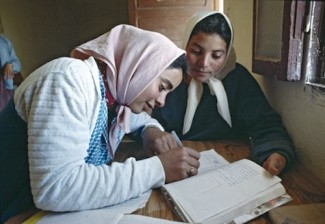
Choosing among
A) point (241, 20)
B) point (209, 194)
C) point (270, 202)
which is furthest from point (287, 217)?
point (241, 20)

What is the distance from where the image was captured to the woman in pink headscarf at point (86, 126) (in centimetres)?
54

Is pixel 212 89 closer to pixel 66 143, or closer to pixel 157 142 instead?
pixel 157 142

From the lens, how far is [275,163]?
76 cm

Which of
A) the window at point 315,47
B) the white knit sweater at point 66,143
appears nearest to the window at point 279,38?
the window at point 315,47

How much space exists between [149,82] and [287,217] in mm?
464

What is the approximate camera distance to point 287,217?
57cm

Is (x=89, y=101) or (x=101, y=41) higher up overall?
(x=101, y=41)

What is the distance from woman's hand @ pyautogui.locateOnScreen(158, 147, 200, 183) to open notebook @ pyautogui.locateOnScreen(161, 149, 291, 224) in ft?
0.06

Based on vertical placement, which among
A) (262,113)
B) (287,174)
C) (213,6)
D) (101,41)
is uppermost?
(213,6)

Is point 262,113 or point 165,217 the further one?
point 262,113

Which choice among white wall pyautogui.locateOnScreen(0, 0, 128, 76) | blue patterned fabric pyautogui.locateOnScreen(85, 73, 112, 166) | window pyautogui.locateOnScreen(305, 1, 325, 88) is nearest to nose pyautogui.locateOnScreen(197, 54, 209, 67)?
window pyautogui.locateOnScreen(305, 1, 325, 88)

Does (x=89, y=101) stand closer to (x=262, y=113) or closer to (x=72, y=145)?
(x=72, y=145)

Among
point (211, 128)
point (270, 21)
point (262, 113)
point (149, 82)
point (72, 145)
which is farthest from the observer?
point (211, 128)

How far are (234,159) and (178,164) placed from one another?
273 mm
